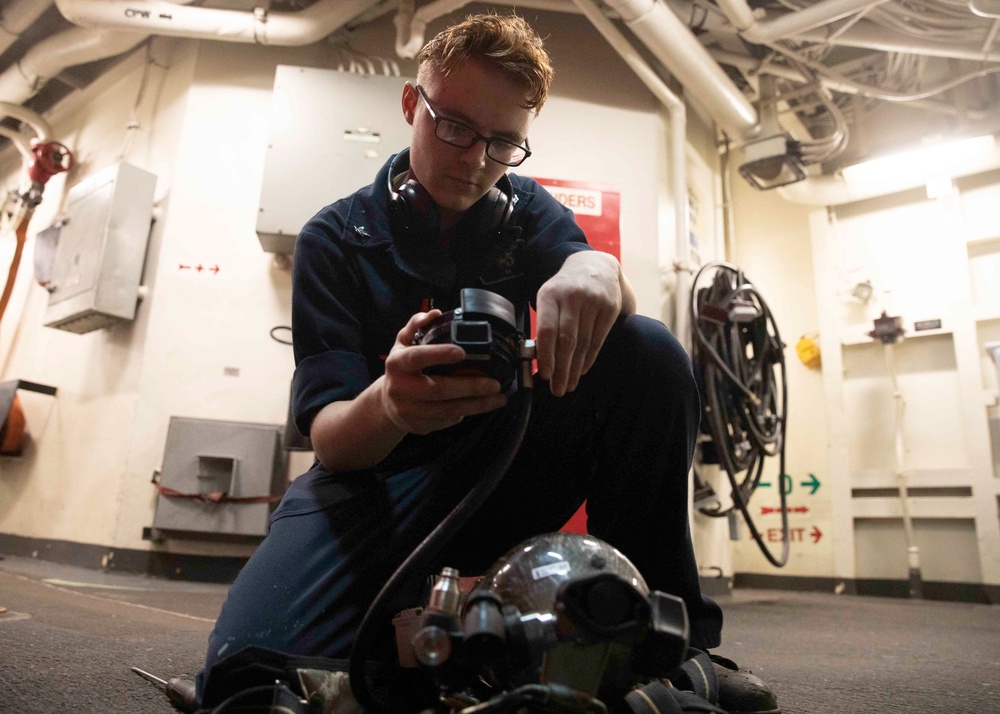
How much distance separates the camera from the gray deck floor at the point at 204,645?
806mm

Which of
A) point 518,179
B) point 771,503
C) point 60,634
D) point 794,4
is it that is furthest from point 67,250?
point 771,503

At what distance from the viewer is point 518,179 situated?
3.09 feet

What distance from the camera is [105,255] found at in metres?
2.35

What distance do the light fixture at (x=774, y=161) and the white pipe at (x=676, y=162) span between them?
31cm

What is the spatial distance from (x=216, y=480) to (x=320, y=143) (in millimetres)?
1173

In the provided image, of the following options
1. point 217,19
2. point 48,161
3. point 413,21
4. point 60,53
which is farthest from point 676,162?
point 48,161

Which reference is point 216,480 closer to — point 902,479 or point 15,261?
point 15,261

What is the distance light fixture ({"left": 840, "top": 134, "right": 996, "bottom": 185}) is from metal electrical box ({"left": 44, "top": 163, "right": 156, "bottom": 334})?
303cm

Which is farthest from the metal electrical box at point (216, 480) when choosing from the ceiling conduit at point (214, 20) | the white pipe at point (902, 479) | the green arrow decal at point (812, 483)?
the white pipe at point (902, 479)

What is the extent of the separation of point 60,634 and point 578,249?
1.03 meters

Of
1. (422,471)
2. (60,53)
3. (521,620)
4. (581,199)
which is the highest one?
(60,53)

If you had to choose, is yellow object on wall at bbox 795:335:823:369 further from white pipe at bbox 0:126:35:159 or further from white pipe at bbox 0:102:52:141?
white pipe at bbox 0:126:35:159

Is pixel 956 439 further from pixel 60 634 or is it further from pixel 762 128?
pixel 60 634

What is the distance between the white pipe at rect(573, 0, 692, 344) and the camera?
2400mm
